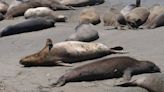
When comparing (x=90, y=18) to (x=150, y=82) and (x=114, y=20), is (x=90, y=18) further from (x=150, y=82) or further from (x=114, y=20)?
(x=150, y=82)

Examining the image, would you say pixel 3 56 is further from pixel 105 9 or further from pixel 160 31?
pixel 105 9

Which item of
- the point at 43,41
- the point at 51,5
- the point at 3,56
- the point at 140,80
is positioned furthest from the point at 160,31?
the point at 51,5

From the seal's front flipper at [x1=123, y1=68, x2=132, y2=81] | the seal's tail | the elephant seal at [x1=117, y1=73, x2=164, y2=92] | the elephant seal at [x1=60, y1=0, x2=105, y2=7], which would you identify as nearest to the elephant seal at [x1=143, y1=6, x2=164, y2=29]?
the seal's tail

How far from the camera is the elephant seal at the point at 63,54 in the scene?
23.1 feet

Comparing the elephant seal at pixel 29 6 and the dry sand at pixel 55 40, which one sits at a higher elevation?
the dry sand at pixel 55 40

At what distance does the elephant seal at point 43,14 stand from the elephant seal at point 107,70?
201 inches

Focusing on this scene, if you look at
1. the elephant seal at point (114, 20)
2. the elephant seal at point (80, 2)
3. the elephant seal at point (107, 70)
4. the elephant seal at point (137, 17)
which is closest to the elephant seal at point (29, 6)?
the elephant seal at point (80, 2)

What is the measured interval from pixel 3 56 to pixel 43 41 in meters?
1.27

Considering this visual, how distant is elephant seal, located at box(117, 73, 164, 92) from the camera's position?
5461 mm

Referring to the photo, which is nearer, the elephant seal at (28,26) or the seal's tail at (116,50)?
the seal's tail at (116,50)

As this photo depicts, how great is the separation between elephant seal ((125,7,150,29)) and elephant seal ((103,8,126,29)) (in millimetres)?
113

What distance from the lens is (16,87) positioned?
5992 mm

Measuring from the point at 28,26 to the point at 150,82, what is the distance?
5.21 meters

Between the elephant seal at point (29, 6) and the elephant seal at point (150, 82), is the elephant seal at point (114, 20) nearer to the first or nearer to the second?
the elephant seal at point (29, 6)
